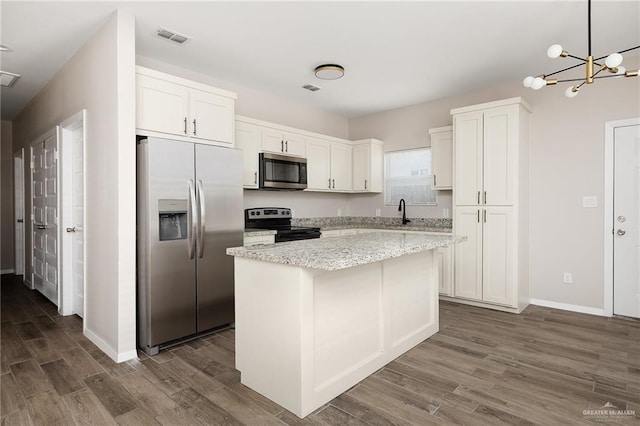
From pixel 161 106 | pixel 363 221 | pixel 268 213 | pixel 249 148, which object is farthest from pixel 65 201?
pixel 363 221

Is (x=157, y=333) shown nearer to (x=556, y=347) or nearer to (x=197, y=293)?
(x=197, y=293)

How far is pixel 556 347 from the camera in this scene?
299cm

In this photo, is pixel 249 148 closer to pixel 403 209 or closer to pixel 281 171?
A: pixel 281 171

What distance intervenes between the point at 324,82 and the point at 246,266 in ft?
9.56

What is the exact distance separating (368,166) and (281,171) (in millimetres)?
1593

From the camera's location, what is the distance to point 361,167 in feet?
18.4

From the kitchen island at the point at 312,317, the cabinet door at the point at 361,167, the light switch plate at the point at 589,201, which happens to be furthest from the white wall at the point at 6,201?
the light switch plate at the point at 589,201

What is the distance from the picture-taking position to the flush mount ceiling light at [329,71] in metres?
3.80

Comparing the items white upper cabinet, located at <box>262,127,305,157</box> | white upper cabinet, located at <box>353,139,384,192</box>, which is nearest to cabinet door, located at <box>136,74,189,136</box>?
white upper cabinet, located at <box>262,127,305,157</box>

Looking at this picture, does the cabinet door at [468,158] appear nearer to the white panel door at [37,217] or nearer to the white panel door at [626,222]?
the white panel door at [626,222]

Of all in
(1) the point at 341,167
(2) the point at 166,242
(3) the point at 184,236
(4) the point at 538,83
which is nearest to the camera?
(4) the point at 538,83

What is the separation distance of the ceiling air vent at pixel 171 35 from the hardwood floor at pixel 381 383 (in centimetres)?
267

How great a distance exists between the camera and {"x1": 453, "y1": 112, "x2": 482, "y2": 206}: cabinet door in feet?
13.7

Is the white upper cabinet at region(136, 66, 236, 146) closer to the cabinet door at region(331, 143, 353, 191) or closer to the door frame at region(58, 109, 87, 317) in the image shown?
the door frame at region(58, 109, 87, 317)
